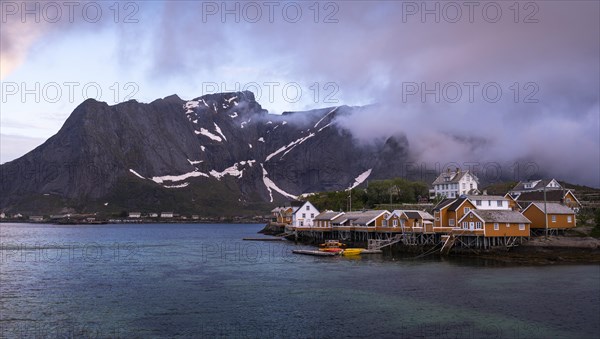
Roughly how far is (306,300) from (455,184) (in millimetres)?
91496

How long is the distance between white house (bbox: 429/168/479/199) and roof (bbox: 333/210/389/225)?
34659mm

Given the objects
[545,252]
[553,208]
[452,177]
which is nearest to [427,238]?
[545,252]

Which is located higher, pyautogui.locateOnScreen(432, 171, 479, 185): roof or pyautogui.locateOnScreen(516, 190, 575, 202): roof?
pyautogui.locateOnScreen(432, 171, 479, 185): roof

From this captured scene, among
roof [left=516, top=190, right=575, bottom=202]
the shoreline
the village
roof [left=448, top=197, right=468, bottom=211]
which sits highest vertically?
roof [left=516, top=190, right=575, bottom=202]

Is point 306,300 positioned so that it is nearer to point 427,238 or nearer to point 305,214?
point 427,238

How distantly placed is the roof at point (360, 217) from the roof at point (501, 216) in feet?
60.1

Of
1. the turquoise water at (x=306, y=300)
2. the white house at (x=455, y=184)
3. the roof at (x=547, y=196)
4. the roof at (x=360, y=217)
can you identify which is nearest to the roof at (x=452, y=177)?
the white house at (x=455, y=184)

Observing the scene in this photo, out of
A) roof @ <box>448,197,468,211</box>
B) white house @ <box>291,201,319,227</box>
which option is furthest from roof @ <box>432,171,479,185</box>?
roof @ <box>448,197,468,211</box>

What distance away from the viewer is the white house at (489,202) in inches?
3157

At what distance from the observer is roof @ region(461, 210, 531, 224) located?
2795 inches

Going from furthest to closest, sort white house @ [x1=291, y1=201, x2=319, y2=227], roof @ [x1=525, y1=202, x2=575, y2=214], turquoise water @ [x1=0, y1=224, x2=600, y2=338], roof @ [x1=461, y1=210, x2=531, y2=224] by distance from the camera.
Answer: white house @ [x1=291, y1=201, x2=319, y2=227]
roof @ [x1=525, y1=202, x2=575, y2=214]
roof @ [x1=461, y1=210, x2=531, y2=224]
turquoise water @ [x1=0, y1=224, x2=600, y2=338]

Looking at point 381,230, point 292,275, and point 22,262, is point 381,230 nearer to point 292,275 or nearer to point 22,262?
point 292,275

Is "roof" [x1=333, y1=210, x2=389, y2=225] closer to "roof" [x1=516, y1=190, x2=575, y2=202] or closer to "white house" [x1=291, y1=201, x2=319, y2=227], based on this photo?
"white house" [x1=291, y1=201, x2=319, y2=227]

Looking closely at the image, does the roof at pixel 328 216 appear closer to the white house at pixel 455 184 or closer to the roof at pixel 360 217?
the roof at pixel 360 217
